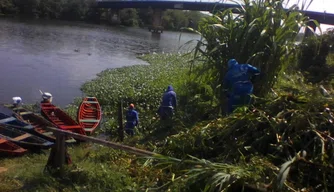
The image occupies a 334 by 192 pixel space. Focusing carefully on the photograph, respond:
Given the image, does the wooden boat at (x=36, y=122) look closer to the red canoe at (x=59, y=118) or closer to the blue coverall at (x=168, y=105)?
the red canoe at (x=59, y=118)

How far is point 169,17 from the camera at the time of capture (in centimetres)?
7988

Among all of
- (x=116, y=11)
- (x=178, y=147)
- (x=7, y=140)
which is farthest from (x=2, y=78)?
(x=116, y=11)

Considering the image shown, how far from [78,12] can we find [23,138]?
62140 mm

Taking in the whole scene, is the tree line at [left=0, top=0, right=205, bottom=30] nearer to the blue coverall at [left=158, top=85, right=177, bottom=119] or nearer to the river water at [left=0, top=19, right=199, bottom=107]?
the river water at [left=0, top=19, right=199, bottom=107]

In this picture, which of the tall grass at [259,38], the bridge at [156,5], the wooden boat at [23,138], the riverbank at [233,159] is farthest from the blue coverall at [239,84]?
the bridge at [156,5]

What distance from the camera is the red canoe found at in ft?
35.5

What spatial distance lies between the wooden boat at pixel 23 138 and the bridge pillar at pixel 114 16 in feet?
221

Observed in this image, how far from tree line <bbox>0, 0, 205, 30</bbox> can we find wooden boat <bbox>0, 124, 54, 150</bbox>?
35.3 m

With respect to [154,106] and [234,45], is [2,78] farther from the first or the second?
[234,45]

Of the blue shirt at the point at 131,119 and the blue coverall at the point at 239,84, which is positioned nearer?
the blue coverall at the point at 239,84

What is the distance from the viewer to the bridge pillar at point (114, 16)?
75.6 metres

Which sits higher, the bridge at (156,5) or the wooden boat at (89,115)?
the bridge at (156,5)

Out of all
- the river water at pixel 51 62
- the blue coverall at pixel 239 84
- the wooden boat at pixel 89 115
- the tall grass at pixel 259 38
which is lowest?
the river water at pixel 51 62

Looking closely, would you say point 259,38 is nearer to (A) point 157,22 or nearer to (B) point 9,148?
(B) point 9,148
